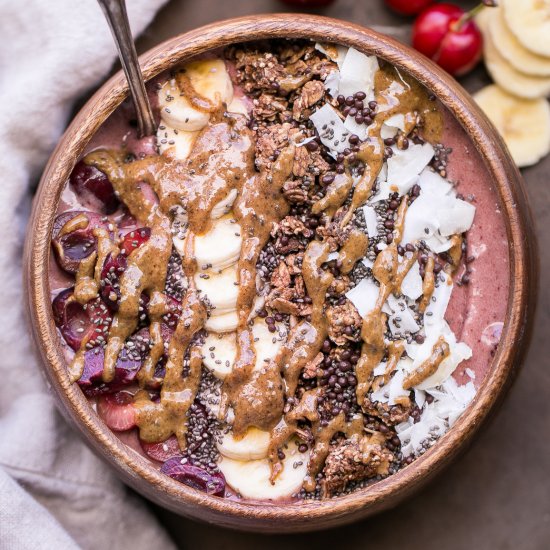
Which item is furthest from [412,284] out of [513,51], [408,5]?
[408,5]

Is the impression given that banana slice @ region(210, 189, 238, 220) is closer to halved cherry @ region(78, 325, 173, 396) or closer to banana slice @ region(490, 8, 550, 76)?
halved cherry @ region(78, 325, 173, 396)

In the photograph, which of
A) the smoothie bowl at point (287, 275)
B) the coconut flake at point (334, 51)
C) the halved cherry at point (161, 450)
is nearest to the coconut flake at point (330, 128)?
the smoothie bowl at point (287, 275)

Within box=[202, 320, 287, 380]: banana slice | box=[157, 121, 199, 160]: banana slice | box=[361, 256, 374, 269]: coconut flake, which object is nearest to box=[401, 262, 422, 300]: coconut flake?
box=[361, 256, 374, 269]: coconut flake

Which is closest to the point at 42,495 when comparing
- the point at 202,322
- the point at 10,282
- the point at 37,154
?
the point at 10,282

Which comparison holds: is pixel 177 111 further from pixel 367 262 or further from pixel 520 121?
pixel 520 121

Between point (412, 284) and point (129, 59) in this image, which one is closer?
point (129, 59)

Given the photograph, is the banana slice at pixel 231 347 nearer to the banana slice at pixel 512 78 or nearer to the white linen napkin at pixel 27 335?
the white linen napkin at pixel 27 335
